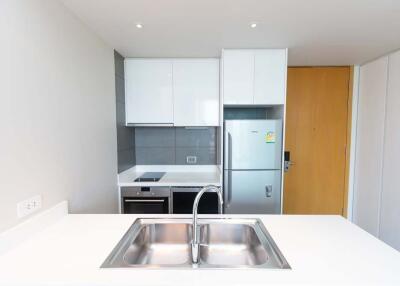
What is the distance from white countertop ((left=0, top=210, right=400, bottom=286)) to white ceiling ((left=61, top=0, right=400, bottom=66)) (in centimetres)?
139

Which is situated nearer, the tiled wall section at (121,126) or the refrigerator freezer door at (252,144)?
the refrigerator freezer door at (252,144)

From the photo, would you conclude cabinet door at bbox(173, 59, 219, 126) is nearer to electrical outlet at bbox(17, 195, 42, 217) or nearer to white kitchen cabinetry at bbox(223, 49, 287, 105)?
white kitchen cabinetry at bbox(223, 49, 287, 105)

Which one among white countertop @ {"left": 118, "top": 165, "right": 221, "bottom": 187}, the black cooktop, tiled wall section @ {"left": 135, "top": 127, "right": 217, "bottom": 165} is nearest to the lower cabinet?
white countertop @ {"left": 118, "top": 165, "right": 221, "bottom": 187}

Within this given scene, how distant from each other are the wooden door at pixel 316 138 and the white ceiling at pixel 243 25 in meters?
0.51

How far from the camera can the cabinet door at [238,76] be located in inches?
93.6

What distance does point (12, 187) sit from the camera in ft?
3.58

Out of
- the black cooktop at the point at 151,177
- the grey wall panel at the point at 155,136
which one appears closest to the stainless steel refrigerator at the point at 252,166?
the black cooktop at the point at 151,177

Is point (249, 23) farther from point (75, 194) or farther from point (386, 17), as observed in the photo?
point (75, 194)

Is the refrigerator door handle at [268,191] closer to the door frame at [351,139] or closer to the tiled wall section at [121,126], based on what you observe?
the door frame at [351,139]

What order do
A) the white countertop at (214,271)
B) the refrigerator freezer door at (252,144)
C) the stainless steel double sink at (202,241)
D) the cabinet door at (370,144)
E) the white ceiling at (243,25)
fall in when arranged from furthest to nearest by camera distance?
the cabinet door at (370,144) < the refrigerator freezer door at (252,144) < the white ceiling at (243,25) < the stainless steel double sink at (202,241) < the white countertop at (214,271)

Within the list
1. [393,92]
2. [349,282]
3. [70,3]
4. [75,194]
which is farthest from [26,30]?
[393,92]

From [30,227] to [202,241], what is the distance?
2.93 ft

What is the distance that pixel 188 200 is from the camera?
2465mm

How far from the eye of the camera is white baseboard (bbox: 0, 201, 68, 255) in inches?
41.0
